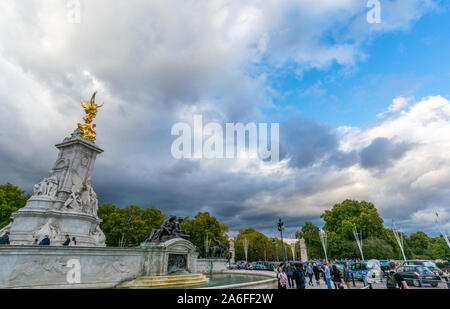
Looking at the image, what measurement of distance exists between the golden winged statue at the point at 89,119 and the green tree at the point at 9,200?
76.8 ft

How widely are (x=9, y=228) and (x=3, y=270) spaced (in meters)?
10.1

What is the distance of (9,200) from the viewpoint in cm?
3678

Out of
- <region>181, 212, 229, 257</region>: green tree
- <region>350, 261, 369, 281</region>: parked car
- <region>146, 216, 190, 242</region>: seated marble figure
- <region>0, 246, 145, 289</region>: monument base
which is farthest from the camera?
<region>181, 212, 229, 257</region>: green tree

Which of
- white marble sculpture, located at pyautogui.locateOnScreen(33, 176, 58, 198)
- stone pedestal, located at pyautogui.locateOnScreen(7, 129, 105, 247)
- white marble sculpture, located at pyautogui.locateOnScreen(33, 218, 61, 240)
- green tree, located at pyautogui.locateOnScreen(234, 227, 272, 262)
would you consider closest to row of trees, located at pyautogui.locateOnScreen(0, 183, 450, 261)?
stone pedestal, located at pyautogui.locateOnScreen(7, 129, 105, 247)

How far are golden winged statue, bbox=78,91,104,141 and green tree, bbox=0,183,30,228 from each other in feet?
76.8

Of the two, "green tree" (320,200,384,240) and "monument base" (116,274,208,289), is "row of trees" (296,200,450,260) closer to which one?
"green tree" (320,200,384,240)

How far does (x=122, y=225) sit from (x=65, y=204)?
28.5 meters

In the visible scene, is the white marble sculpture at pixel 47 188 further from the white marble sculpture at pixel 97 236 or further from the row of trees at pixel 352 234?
the row of trees at pixel 352 234

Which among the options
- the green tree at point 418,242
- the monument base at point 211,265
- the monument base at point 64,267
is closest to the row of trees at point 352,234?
the monument base at point 211,265

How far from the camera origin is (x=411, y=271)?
14430 millimetres

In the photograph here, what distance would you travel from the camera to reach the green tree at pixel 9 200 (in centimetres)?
3431

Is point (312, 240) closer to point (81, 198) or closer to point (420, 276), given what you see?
point (420, 276)

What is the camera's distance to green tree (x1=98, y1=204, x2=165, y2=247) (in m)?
43.6
